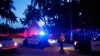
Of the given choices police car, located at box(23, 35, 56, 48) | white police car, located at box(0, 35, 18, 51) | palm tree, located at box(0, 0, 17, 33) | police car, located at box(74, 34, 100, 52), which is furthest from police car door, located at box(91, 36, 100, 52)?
palm tree, located at box(0, 0, 17, 33)

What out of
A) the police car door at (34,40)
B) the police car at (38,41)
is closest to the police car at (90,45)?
the police car at (38,41)

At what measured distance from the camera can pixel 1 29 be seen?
58.6 m

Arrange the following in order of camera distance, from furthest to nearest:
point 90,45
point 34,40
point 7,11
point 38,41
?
point 7,11 < point 34,40 < point 38,41 < point 90,45

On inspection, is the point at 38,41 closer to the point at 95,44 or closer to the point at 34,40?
the point at 34,40

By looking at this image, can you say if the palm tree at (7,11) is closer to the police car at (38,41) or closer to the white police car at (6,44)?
the police car at (38,41)

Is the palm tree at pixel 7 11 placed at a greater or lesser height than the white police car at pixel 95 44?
greater

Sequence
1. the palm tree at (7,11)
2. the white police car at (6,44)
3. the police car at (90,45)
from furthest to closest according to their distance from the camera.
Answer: the palm tree at (7,11)
the white police car at (6,44)
the police car at (90,45)

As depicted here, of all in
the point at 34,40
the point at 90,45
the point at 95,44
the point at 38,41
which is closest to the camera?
the point at 95,44

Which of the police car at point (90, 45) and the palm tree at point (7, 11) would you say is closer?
the police car at point (90, 45)

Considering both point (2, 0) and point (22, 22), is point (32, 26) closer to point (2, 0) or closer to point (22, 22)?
point (22, 22)

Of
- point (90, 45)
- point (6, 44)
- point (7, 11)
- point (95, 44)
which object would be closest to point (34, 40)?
point (6, 44)

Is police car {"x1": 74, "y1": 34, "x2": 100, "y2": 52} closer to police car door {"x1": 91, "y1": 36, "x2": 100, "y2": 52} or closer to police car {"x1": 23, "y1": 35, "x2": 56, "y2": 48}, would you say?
police car door {"x1": 91, "y1": 36, "x2": 100, "y2": 52}

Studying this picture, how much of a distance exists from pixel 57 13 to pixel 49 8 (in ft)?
13.2

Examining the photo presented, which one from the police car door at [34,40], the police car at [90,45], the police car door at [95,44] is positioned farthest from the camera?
the police car door at [34,40]
